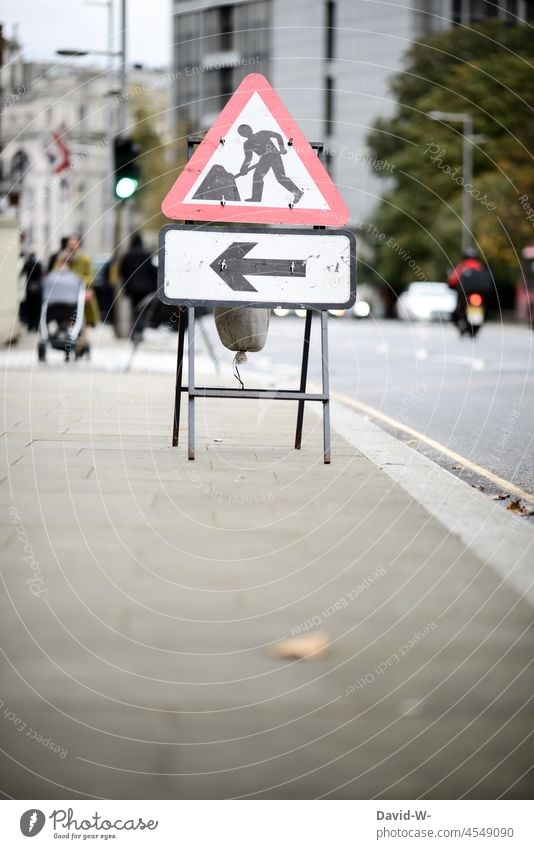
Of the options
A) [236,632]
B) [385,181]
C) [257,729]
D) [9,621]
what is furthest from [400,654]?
[385,181]

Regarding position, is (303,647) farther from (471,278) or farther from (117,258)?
(471,278)

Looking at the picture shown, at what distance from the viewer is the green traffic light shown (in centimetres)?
1794

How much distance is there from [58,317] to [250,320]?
9048 mm

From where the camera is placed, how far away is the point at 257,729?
10.6 ft

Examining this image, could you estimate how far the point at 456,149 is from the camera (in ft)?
207

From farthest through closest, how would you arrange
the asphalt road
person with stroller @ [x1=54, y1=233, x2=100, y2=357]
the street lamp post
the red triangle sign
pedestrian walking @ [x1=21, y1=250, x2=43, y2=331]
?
the street lamp post → pedestrian walking @ [x1=21, y1=250, x2=43, y2=331] → person with stroller @ [x1=54, y1=233, x2=100, y2=357] → the asphalt road → the red triangle sign

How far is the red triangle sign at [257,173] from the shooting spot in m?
7.61

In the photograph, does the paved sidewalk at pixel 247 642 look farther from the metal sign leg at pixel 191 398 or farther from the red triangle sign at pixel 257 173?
the red triangle sign at pixel 257 173

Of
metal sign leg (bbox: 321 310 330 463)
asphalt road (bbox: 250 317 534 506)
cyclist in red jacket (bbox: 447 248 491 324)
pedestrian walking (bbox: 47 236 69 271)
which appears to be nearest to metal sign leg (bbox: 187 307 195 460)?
metal sign leg (bbox: 321 310 330 463)

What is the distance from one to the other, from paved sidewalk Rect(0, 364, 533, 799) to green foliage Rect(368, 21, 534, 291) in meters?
44.3

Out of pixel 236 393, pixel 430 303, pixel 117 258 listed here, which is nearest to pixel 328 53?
pixel 430 303

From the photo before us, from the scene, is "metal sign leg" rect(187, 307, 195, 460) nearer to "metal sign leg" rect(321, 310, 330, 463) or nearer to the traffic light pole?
"metal sign leg" rect(321, 310, 330, 463)

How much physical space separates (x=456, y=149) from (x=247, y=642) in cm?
6108

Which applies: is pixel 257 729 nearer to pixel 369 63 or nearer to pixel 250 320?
pixel 250 320
